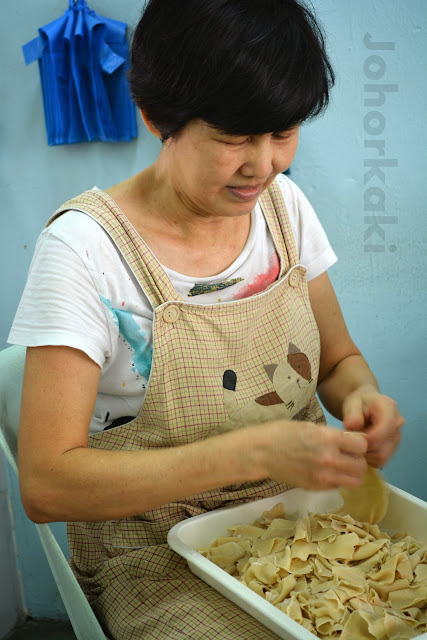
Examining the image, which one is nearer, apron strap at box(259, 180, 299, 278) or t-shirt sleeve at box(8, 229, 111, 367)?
t-shirt sleeve at box(8, 229, 111, 367)

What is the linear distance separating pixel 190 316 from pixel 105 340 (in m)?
0.14

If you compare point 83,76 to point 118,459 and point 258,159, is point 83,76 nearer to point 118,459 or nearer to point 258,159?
point 258,159

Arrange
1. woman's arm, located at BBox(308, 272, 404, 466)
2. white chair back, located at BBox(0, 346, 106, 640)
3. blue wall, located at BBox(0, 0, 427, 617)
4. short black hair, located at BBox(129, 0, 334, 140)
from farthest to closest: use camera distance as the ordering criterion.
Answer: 1. blue wall, located at BBox(0, 0, 427, 617)
2. woman's arm, located at BBox(308, 272, 404, 466)
3. white chair back, located at BBox(0, 346, 106, 640)
4. short black hair, located at BBox(129, 0, 334, 140)

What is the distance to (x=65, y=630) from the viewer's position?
2.25 m


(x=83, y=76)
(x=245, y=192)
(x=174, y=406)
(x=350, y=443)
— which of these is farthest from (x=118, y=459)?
(x=83, y=76)

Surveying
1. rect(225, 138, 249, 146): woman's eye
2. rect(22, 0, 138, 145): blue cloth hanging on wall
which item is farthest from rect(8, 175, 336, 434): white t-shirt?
A: rect(22, 0, 138, 145): blue cloth hanging on wall

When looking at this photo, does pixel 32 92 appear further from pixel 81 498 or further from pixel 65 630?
pixel 65 630

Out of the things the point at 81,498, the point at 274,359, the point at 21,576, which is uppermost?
the point at 274,359

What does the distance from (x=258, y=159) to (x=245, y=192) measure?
2.7 inches

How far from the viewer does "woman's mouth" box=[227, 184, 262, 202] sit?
1054 millimetres

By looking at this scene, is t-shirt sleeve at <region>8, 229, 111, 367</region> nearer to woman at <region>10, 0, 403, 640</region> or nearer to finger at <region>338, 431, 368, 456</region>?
woman at <region>10, 0, 403, 640</region>

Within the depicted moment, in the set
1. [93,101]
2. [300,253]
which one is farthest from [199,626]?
[93,101]

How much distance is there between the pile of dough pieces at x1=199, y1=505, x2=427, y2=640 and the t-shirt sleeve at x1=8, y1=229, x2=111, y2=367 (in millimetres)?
353

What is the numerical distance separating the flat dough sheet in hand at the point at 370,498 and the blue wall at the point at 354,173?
0.79 metres
